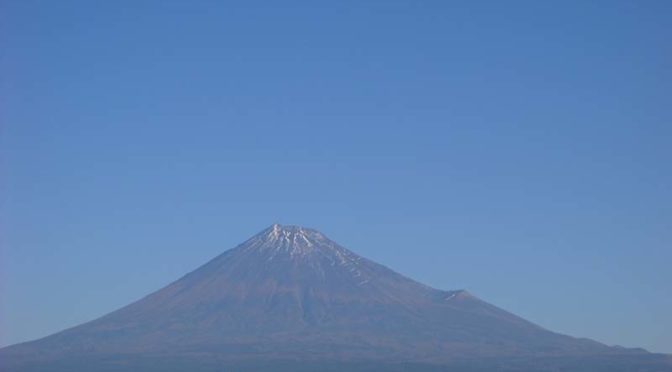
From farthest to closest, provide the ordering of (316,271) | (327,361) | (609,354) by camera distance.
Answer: (316,271), (609,354), (327,361)

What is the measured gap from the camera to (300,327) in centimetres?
16250

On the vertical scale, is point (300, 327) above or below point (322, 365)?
above

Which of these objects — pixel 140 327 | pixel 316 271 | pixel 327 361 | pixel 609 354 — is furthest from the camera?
pixel 316 271

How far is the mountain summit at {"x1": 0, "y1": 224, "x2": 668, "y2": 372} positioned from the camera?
143 m

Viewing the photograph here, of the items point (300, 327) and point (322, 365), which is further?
point (300, 327)

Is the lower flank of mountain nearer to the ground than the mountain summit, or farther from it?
nearer to the ground

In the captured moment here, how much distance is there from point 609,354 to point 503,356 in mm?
14180

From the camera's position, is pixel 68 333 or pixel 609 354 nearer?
pixel 609 354

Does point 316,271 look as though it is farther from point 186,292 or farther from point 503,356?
point 503,356

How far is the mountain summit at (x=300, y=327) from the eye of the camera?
14338cm

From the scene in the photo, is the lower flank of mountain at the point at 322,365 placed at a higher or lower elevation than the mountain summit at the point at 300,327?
lower

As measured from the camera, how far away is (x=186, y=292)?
17350 cm

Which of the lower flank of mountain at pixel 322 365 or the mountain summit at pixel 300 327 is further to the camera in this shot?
the mountain summit at pixel 300 327

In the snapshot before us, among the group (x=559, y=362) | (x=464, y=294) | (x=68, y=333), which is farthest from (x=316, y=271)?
(x=559, y=362)
